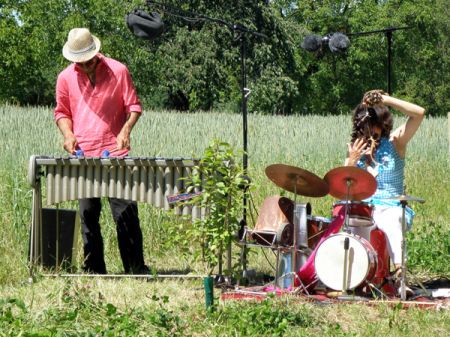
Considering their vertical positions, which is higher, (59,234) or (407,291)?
(59,234)

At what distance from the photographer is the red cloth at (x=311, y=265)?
6160mm

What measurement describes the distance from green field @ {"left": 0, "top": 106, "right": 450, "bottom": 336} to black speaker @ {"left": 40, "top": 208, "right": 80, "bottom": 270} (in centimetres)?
23

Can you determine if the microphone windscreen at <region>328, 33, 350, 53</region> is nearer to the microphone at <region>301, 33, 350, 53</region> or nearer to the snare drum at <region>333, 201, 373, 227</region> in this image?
the microphone at <region>301, 33, 350, 53</region>

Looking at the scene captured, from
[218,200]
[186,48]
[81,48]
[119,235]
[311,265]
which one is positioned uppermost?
[186,48]

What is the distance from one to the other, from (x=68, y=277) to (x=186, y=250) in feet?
2.83

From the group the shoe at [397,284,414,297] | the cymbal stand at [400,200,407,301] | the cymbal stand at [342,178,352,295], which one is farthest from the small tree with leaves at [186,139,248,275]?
the shoe at [397,284,414,297]

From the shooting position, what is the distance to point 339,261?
5926 mm

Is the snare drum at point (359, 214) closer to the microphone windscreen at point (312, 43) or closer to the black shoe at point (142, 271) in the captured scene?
the microphone windscreen at point (312, 43)

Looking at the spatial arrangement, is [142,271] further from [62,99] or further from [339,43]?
[339,43]

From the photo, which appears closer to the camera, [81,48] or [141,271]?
[81,48]

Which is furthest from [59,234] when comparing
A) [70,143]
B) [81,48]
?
[81,48]

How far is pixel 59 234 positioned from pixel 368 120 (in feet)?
7.90

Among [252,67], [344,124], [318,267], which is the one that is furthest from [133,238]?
[252,67]

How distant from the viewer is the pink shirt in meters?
7.04
